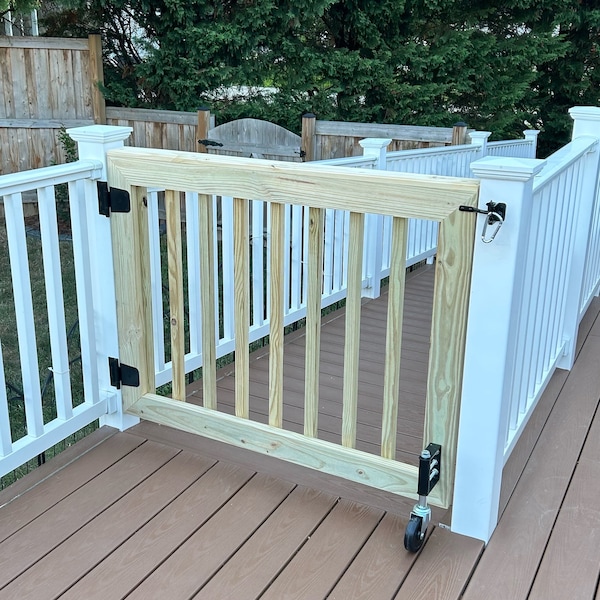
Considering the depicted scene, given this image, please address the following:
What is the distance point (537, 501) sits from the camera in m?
2.27

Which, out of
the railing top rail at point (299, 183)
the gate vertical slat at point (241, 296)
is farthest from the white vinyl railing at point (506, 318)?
the gate vertical slat at point (241, 296)

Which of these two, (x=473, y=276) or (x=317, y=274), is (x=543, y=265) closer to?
(x=473, y=276)

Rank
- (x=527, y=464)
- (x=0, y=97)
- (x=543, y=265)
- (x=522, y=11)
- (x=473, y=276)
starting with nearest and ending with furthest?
1. (x=473, y=276)
2. (x=543, y=265)
3. (x=527, y=464)
4. (x=0, y=97)
5. (x=522, y=11)

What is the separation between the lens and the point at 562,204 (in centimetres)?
250

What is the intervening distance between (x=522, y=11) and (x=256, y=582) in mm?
9942

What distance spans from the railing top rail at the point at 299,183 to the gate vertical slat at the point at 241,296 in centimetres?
9

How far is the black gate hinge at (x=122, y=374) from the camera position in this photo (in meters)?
2.55

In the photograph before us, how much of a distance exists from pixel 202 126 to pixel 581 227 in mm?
5037

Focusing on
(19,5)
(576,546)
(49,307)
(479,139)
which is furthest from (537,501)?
(19,5)

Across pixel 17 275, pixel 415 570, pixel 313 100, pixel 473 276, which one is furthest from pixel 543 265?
pixel 313 100

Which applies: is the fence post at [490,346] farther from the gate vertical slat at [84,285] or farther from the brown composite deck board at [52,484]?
the gate vertical slat at [84,285]

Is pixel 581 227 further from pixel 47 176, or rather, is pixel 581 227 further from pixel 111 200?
pixel 47 176

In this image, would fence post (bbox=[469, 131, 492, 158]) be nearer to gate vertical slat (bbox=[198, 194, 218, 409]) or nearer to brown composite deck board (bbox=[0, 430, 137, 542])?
gate vertical slat (bbox=[198, 194, 218, 409])

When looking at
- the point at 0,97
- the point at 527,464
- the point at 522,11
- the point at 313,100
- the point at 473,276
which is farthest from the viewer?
the point at 522,11
